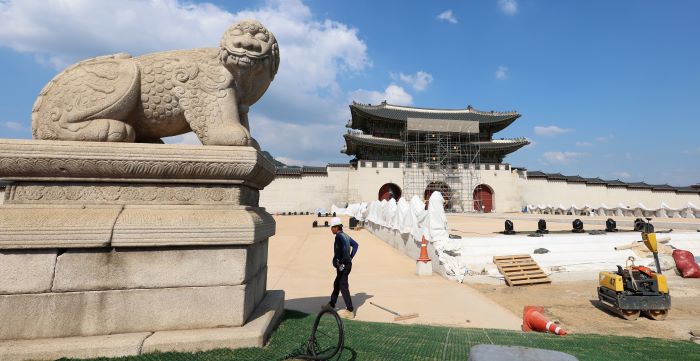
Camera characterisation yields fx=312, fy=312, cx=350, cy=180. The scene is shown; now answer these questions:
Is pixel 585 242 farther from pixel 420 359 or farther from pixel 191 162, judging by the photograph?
pixel 191 162

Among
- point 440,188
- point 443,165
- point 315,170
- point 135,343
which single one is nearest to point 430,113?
point 443,165

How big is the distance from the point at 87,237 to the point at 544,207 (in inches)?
1508

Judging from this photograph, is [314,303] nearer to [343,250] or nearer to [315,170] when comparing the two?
[343,250]

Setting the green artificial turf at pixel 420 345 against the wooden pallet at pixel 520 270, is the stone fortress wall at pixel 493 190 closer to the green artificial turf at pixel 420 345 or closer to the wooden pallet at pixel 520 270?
the wooden pallet at pixel 520 270

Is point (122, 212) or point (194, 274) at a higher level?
point (122, 212)

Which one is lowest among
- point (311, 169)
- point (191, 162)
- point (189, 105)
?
point (191, 162)

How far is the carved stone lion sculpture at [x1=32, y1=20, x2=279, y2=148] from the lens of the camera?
8.13ft

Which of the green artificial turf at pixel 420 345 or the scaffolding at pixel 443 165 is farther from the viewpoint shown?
the scaffolding at pixel 443 165

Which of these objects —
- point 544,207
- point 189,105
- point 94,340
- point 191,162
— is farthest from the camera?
point 544,207

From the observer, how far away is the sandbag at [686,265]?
777 centimetres

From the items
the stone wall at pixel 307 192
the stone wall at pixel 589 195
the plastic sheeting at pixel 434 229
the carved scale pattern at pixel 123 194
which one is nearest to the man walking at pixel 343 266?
the carved scale pattern at pixel 123 194

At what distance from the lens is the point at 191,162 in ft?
7.97

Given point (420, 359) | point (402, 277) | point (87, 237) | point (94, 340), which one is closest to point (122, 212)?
point (87, 237)

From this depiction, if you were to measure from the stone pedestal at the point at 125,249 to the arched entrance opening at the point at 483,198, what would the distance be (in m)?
35.3
